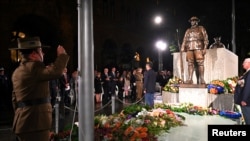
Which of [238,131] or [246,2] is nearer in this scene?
[238,131]

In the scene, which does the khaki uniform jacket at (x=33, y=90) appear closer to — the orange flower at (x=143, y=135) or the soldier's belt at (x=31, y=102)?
the soldier's belt at (x=31, y=102)

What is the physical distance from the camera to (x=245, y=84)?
7.05m

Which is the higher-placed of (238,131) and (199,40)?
(199,40)

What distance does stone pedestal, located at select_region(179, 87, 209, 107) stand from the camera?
39.2 ft

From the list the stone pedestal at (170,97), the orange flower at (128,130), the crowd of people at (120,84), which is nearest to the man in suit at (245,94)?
the orange flower at (128,130)

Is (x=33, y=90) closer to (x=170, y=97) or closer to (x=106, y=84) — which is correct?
(x=170, y=97)

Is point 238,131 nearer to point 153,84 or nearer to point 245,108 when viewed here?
point 245,108

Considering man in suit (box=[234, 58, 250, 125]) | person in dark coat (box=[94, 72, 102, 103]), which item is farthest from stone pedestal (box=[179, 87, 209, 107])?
person in dark coat (box=[94, 72, 102, 103])

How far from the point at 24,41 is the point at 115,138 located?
2964 mm

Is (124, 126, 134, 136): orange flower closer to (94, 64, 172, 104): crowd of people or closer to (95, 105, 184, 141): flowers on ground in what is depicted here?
(95, 105, 184, 141): flowers on ground

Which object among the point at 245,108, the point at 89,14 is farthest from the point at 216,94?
the point at 89,14

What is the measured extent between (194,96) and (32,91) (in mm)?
9073

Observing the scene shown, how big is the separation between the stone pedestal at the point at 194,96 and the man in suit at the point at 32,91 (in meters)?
8.75

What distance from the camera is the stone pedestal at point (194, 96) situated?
12.0m
